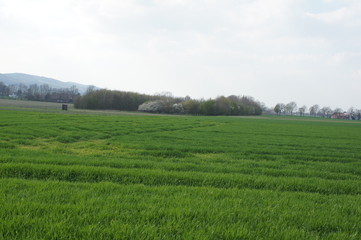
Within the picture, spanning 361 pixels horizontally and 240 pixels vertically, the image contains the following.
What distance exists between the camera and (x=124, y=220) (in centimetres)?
462

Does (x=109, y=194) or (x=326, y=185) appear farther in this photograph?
(x=326, y=185)

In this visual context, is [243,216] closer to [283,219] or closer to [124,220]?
[283,219]

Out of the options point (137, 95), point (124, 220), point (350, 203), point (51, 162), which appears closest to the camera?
point (124, 220)

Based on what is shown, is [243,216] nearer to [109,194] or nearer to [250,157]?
[109,194]

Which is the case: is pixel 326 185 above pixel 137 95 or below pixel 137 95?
below

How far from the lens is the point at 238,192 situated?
6.80 m

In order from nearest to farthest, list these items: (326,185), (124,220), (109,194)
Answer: (124,220), (109,194), (326,185)

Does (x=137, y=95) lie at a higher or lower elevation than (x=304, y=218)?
higher

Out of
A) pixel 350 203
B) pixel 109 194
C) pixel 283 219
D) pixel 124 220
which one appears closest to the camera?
pixel 124 220

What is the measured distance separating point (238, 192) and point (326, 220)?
7.20 ft

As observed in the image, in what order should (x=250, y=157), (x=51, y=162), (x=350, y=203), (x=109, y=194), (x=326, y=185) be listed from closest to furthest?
(x=109, y=194), (x=350, y=203), (x=326, y=185), (x=51, y=162), (x=250, y=157)

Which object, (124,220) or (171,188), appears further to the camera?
(171,188)

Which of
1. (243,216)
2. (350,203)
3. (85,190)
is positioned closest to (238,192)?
(243,216)

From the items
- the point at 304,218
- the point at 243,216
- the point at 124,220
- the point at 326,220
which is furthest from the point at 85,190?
the point at 326,220
